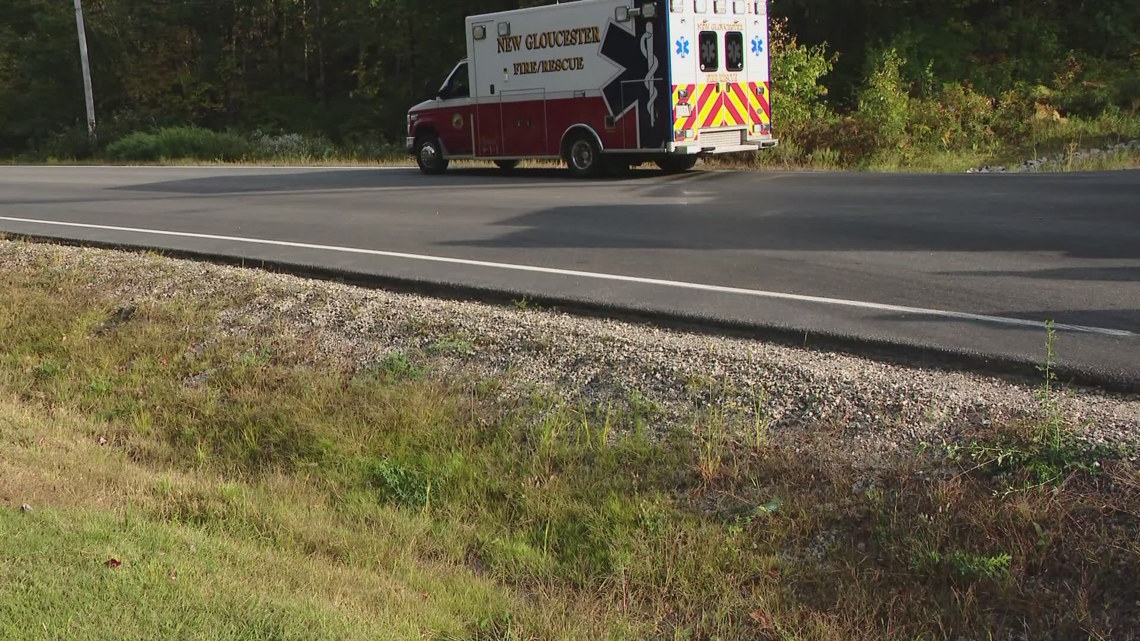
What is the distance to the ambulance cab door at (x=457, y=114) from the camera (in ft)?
65.0

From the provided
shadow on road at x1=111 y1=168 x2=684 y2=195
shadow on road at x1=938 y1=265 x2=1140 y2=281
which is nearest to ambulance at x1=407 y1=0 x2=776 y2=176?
shadow on road at x1=111 y1=168 x2=684 y2=195

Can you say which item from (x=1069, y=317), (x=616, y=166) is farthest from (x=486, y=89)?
(x=1069, y=317)

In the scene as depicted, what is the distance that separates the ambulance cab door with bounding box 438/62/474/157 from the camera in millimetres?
19812

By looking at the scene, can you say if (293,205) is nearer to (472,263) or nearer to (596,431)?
(472,263)

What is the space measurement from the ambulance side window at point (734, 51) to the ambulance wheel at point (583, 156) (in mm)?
2537

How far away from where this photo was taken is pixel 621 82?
16875mm

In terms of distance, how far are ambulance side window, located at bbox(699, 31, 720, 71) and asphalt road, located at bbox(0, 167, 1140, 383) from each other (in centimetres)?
172

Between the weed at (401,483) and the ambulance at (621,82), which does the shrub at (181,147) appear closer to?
the ambulance at (621,82)

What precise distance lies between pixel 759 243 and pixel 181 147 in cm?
2842

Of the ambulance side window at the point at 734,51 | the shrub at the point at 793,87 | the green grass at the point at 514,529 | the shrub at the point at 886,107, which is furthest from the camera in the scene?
the shrub at the point at 793,87

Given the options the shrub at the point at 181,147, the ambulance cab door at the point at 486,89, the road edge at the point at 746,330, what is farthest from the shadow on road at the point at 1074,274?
the shrub at the point at 181,147

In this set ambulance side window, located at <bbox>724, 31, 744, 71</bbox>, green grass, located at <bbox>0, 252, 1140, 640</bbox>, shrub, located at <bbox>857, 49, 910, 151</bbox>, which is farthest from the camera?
shrub, located at <bbox>857, 49, 910, 151</bbox>

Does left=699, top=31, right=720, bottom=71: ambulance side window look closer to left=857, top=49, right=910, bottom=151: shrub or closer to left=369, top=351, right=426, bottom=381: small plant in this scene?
left=857, top=49, right=910, bottom=151: shrub

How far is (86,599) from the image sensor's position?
3850mm
